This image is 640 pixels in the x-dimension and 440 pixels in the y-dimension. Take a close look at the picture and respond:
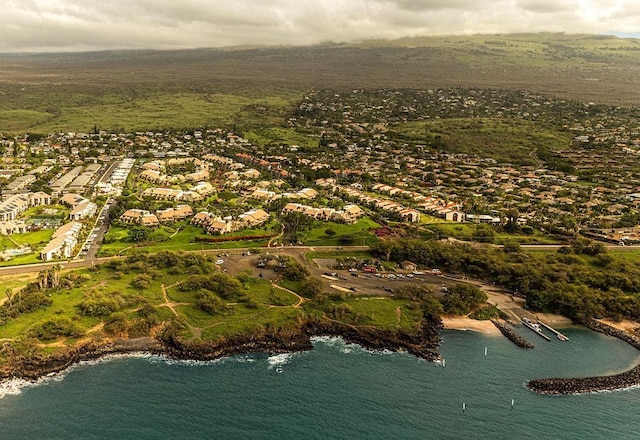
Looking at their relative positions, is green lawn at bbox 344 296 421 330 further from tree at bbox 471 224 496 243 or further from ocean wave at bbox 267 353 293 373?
tree at bbox 471 224 496 243

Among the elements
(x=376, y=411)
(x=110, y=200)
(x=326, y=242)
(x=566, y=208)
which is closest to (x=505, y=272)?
(x=326, y=242)

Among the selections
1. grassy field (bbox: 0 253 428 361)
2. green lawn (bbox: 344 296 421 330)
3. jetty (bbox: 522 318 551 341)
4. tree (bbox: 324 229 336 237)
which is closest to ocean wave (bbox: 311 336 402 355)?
grassy field (bbox: 0 253 428 361)

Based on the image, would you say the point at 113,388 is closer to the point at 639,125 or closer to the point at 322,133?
the point at 322,133

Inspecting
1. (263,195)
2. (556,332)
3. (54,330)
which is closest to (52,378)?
(54,330)

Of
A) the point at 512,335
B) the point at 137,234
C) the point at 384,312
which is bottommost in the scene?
the point at 512,335

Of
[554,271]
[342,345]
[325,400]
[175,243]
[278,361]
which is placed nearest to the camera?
[325,400]

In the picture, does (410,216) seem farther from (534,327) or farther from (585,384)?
(585,384)

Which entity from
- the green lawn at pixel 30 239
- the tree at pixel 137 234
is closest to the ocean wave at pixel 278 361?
the tree at pixel 137 234

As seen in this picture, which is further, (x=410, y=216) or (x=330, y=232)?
(x=410, y=216)
